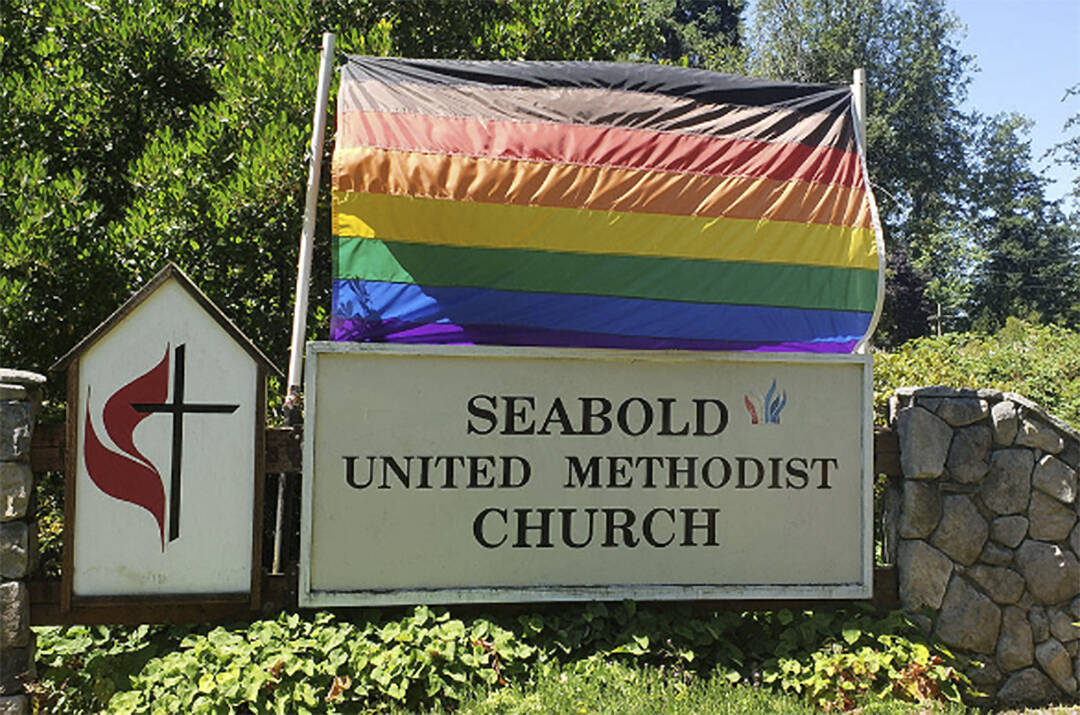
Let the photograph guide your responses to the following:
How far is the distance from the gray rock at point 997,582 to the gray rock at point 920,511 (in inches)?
13.7

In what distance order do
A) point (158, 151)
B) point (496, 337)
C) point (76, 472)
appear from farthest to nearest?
point (158, 151) < point (496, 337) < point (76, 472)

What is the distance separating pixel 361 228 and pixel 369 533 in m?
1.58

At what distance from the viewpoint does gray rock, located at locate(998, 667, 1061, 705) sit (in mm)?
5078

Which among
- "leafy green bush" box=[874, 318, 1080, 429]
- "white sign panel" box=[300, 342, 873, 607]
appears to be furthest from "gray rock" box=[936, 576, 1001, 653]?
"leafy green bush" box=[874, 318, 1080, 429]

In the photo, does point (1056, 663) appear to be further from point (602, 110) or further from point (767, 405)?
point (602, 110)

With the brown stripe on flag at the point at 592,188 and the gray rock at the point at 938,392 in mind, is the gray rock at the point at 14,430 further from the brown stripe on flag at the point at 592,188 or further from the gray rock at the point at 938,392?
the gray rock at the point at 938,392

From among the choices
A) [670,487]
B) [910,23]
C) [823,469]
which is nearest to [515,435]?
[670,487]

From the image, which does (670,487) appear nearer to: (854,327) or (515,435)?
(515,435)

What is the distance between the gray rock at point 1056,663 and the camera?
513cm

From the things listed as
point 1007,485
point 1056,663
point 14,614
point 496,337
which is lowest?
point 1056,663

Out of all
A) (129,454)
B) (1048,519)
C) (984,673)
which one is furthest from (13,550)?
(1048,519)

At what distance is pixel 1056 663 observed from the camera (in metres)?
5.14

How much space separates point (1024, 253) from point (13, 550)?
52.2 m

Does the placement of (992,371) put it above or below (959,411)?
above
